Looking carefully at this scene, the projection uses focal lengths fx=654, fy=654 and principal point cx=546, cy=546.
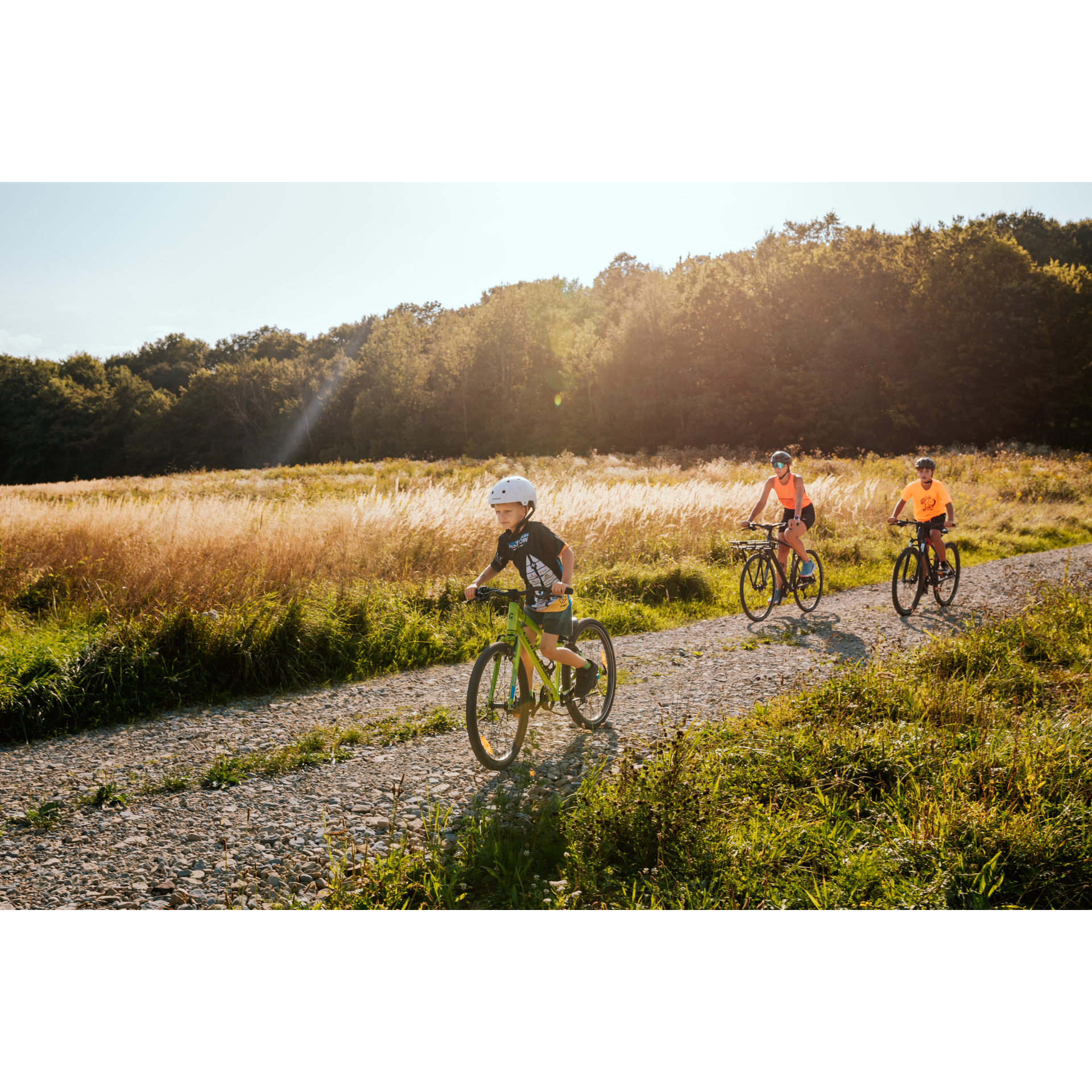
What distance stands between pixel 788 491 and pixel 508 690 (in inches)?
245

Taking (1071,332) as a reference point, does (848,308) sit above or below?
above

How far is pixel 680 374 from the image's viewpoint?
48156mm

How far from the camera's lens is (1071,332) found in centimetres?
3778

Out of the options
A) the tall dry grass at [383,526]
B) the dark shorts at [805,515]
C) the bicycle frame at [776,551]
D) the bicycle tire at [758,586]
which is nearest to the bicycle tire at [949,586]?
the dark shorts at [805,515]

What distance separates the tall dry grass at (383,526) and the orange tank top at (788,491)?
243cm

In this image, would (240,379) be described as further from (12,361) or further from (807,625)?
(807,625)

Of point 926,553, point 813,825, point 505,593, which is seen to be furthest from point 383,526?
point 926,553

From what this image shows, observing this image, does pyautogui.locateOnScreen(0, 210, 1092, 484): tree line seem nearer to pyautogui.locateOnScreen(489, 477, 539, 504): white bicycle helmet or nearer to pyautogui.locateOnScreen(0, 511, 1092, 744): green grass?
pyautogui.locateOnScreen(0, 511, 1092, 744): green grass

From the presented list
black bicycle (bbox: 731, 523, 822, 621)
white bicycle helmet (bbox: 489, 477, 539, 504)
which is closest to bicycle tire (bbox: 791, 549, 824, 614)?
black bicycle (bbox: 731, 523, 822, 621)

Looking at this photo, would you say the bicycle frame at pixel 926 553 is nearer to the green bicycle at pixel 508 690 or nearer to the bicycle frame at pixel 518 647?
the green bicycle at pixel 508 690

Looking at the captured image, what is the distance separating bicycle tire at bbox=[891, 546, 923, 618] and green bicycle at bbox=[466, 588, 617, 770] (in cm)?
618

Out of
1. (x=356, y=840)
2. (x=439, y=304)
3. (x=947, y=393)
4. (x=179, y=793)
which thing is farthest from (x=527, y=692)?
(x=439, y=304)

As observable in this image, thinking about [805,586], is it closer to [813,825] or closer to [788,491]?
[788,491]

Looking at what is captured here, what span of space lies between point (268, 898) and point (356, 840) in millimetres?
563
